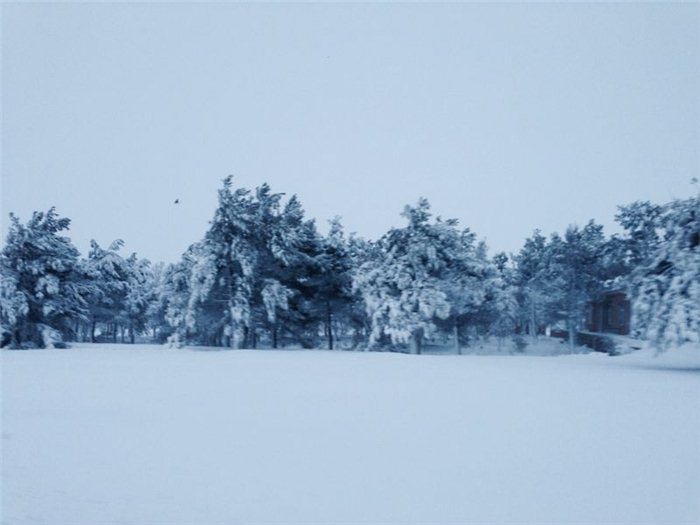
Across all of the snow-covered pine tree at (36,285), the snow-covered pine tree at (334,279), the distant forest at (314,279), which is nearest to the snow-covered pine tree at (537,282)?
the distant forest at (314,279)

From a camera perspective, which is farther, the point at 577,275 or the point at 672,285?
the point at 577,275

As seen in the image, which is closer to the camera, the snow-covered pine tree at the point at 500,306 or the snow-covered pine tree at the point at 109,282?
the snow-covered pine tree at the point at 500,306

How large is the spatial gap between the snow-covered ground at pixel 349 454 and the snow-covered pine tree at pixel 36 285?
1415cm

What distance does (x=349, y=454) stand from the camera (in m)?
5.39

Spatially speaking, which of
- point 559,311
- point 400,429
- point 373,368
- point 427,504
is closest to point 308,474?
point 427,504

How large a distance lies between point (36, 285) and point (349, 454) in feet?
72.8

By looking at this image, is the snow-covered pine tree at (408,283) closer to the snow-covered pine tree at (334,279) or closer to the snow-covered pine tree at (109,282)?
the snow-covered pine tree at (334,279)

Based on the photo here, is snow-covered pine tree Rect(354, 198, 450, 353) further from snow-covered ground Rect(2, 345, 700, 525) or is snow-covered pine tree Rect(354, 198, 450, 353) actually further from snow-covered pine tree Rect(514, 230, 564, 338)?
snow-covered ground Rect(2, 345, 700, 525)

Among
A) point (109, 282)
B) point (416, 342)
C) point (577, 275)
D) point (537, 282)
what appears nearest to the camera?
point (416, 342)

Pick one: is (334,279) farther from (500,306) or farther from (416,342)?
(500,306)

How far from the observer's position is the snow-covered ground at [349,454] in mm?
4102

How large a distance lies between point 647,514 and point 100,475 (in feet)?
15.7

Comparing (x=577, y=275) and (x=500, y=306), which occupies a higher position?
(x=577, y=275)

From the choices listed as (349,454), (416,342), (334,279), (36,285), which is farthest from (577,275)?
(36,285)
